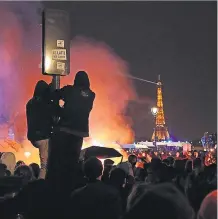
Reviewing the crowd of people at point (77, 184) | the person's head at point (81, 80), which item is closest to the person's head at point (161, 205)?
the crowd of people at point (77, 184)

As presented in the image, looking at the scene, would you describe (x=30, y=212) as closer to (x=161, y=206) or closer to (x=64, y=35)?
(x=161, y=206)

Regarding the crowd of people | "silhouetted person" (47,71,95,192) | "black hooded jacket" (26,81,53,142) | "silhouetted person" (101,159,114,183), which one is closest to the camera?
the crowd of people

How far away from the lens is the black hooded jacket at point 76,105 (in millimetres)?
5605

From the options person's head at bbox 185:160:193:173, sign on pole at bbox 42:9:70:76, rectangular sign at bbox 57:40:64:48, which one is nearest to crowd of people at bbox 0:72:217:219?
person's head at bbox 185:160:193:173

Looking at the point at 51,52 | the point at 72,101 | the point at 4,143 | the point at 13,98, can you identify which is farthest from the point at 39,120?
the point at 13,98

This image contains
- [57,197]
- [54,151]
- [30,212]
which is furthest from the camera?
[54,151]

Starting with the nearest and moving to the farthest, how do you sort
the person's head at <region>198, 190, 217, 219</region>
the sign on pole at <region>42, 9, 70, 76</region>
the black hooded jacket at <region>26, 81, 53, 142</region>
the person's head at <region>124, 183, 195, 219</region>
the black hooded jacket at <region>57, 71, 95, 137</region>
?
1. the person's head at <region>198, 190, 217, 219</region>
2. the person's head at <region>124, 183, 195, 219</region>
3. the black hooded jacket at <region>57, 71, 95, 137</region>
4. the black hooded jacket at <region>26, 81, 53, 142</region>
5. the sign on pole at <region>42, 9, 70, 76</region>

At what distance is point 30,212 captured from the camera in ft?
13.8

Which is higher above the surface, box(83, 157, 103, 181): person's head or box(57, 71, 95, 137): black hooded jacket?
box(57, 71, 95, 137): black hooded jacket

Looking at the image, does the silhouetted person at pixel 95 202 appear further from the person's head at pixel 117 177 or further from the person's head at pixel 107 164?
the person's head at pixel 107 164

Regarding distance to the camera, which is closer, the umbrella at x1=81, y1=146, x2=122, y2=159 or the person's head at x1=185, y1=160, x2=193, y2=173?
the person's head at x1=185, y1=160, x2=193, y2=173

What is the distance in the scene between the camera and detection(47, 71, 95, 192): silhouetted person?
17.7 ft

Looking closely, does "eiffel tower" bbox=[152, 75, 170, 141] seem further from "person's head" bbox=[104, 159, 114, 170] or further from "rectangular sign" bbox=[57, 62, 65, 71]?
"rectangular sign" bbox=[57, 62, 65, 71]

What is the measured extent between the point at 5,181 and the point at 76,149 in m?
1.16
